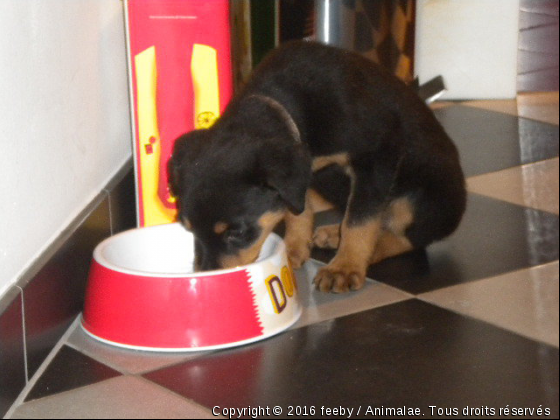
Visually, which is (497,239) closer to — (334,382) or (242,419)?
(334,382)

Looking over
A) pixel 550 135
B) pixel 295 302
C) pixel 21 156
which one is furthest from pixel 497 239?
pixel 21 156

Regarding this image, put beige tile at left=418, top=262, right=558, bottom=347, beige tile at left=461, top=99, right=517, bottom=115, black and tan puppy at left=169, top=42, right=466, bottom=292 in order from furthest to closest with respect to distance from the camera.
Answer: beige tile at left=461, top=99, right=517, bottom=115 → black and tan puppy at left=169, top=42, right=466, bottom=292 → beige tile at left=418, top=262, right=558, bottom=347

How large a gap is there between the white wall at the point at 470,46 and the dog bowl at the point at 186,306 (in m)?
0.80

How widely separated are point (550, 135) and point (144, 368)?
3.02 feet

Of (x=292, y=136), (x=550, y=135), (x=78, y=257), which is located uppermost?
(x=550, y=135)

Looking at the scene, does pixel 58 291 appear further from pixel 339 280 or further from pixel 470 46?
pixel 470 46

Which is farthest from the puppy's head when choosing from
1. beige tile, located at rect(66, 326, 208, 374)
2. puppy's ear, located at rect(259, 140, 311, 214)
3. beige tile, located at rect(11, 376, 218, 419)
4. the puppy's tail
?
the puppy's tail

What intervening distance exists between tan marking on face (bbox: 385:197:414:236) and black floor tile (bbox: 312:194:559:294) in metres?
0.09

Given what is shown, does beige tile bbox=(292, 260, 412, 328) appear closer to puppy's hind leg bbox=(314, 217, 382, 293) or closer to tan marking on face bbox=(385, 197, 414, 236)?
puppy's hind leg bbox=(314, 217, 382, 293)

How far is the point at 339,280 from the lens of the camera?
6.72ft

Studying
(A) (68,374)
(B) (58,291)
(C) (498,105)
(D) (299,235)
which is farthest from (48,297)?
(C) (498,105)

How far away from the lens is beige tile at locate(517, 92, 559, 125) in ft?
4.91

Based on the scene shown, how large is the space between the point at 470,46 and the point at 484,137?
107cm

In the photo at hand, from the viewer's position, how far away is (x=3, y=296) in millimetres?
1527
